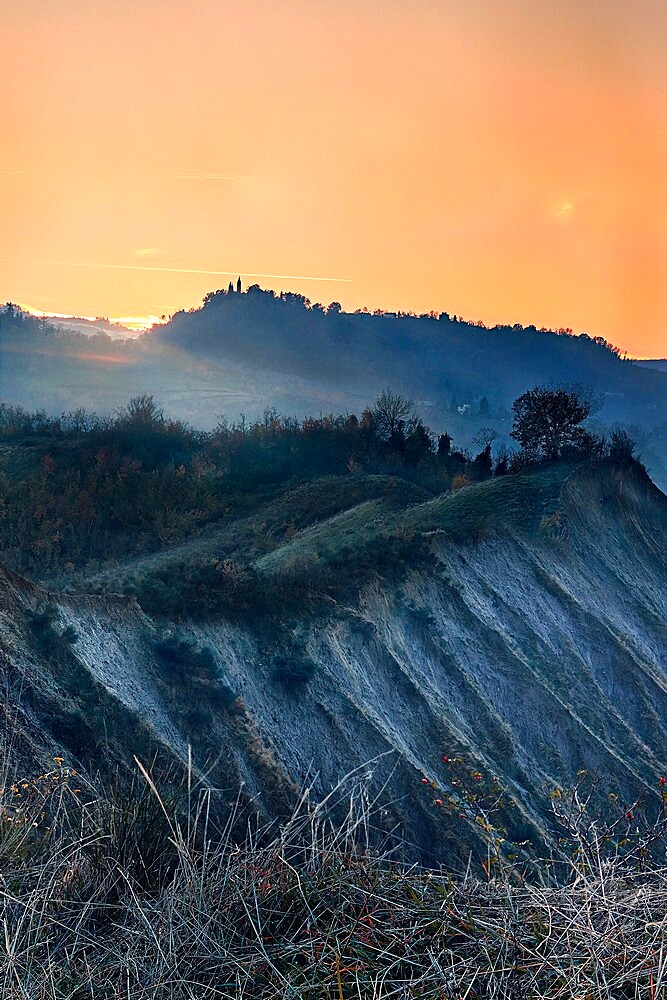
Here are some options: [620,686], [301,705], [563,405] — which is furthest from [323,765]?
[563,405]

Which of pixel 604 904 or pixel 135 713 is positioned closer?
pixel 604 904

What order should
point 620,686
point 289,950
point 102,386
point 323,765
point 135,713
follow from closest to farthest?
1. point 289,950
2. point 135,713
3. point 323,765
4. point 620,686
5. point 102,386

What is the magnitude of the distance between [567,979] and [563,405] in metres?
45.6

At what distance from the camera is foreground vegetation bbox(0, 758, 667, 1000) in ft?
17.1

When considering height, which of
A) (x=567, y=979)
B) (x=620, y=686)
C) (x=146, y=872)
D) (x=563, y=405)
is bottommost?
(x=620, y=686)

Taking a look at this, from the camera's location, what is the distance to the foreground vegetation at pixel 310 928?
17.1 ft

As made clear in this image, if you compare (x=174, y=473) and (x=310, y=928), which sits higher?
(x=310, y=928)

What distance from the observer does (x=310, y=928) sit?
566 cm

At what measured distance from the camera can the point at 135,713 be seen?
20203 mm

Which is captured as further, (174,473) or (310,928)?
(174,473)

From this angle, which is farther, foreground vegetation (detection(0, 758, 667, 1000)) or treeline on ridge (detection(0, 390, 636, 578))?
treeline on ridge (detection(0, 390, 636, 578))

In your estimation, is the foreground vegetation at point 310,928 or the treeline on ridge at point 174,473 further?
the treeline on ridge at point 174,473

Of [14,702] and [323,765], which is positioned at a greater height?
[14,702]

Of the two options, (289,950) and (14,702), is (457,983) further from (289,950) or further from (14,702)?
(14,702)
